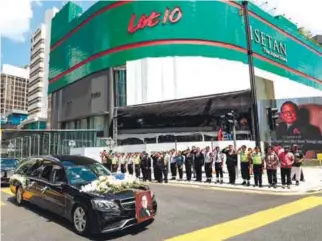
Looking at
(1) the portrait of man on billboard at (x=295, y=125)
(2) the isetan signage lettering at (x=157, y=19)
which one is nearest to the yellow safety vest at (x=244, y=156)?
(1) the portrait of man on billboard at (x=295, y=125)

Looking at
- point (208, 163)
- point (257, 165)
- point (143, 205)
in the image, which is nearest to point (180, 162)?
point (208, 163)

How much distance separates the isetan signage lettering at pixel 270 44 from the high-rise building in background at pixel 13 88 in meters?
108

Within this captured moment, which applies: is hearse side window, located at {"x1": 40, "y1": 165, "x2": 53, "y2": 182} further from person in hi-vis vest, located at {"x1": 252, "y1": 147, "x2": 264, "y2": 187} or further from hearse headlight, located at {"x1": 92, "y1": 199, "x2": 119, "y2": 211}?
person in hi-vis vest, located at {"x1": 252, "y1": 147, "x2": 264, "y2": 187}

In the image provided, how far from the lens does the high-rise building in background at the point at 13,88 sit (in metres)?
137

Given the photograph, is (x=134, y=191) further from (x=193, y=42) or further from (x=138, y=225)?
(x=193, y=42)

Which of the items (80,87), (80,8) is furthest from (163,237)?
(80,8)

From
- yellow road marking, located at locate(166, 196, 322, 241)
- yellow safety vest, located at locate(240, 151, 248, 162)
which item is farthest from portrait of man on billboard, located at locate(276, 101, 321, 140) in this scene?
yellow road marking, located at locate(166, 196, 322, 241)

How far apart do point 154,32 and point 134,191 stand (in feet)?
126

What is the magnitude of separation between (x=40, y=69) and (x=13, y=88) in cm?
5387

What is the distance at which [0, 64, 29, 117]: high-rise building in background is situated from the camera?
136875 mm

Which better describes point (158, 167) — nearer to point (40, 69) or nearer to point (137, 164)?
point (137, 164)

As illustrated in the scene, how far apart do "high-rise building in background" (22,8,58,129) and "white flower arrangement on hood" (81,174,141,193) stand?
8101cm

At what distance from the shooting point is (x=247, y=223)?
7273 millimetres

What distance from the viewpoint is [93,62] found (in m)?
47.4
